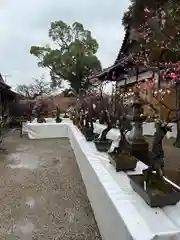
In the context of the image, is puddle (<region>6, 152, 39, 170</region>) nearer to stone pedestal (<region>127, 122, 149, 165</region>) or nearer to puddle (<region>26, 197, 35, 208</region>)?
puddle (<region>26, 197, 35, 208</region>)

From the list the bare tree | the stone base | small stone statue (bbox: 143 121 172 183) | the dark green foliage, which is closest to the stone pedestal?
the stone base

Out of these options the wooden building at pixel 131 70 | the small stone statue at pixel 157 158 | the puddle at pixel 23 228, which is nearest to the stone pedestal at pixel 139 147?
the puddle at pixel 23 228

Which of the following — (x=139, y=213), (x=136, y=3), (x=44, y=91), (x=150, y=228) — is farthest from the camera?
(x=44, y=91)

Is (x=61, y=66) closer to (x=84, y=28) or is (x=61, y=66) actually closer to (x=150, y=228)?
(x=84, y=28)

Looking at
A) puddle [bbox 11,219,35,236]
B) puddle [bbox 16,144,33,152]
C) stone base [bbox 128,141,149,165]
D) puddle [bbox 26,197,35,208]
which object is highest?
stone base [bbox 128,141,149,165]

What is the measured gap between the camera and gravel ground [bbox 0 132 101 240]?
271cm

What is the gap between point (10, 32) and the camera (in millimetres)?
15516

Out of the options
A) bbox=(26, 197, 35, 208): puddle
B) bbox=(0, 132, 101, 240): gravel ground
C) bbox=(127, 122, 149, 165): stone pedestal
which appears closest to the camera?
bbox=(0, 132, 101, 240): gravel ground

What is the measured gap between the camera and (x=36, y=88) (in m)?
22.2

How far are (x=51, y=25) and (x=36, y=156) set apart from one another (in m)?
20.2

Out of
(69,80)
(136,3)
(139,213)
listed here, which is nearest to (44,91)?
(69,80)

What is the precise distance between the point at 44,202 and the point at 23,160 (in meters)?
2.77

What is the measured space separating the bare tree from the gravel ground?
15650mm

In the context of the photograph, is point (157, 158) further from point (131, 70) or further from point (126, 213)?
point (131, 70)
